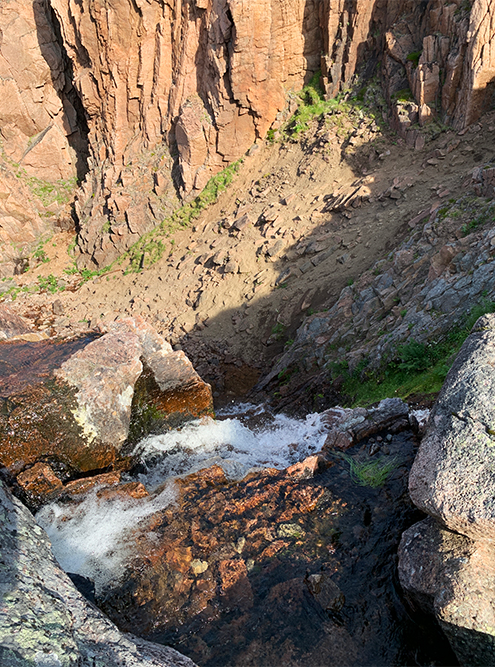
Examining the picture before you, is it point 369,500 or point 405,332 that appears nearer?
point 369,500

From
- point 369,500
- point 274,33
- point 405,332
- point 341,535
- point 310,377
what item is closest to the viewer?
point 341,535

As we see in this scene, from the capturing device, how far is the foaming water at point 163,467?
Answer: 13.7 feet

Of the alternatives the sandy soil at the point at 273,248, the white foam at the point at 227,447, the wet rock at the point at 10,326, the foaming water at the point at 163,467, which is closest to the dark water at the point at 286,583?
the foaming water at the point at 163,467

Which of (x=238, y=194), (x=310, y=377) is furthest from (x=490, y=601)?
(x=238, y=194)

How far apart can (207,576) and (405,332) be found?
511 centimetres

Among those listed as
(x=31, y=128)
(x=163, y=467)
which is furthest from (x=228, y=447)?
(x=31, y=128)

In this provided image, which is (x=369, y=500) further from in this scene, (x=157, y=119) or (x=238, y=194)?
(x=157, y=119)

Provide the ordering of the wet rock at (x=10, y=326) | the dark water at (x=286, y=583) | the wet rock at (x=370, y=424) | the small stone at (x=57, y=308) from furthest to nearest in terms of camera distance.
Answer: the small stone at (x=57, y=308) → the wet rock at (x=10, y=326) → the wet rock at (x=370, y=424) → the dark water at (x=286, y=583)

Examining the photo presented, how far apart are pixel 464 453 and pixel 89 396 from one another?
446 cm

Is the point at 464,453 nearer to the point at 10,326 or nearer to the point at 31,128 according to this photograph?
the point at 10,326

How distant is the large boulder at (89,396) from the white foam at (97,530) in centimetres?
84

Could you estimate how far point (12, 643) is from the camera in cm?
221

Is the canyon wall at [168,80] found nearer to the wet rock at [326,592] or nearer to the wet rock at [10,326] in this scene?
the wet rock at [10,326]

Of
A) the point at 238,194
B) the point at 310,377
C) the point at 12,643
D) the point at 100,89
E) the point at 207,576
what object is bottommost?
the point at 310,377
